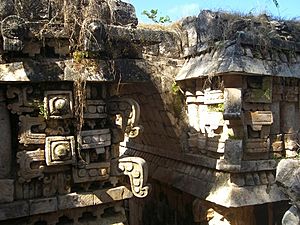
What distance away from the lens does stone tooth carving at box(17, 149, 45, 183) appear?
404 centimetres

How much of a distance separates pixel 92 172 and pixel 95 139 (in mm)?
394

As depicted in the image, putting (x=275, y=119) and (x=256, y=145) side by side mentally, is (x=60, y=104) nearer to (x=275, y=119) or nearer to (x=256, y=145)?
(x=256, y=145)

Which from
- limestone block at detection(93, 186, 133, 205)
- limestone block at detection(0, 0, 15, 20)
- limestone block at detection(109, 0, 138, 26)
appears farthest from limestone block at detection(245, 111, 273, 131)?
limestone block at detection(0, 0, 15, 20)

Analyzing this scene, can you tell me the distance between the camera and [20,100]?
408 cm

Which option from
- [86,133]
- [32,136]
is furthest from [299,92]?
[32,136]

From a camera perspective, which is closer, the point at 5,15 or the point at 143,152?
the point at 5,15

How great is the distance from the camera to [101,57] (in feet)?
14.5

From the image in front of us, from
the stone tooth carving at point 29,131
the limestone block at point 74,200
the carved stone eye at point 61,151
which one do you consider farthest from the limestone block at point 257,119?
the stone tooth carving at point 29,131

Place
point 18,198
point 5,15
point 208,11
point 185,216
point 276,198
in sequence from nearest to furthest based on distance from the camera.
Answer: point 5,15, point 18,198, point 276,198, point 208,11, point 185,216

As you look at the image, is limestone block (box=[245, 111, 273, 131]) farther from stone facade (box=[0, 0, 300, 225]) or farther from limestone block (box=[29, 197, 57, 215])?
limestone block (box=[29, 197, 57, 215])

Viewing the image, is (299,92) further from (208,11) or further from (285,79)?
(208,11)

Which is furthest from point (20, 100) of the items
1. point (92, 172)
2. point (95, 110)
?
Answer: point (92, 172)

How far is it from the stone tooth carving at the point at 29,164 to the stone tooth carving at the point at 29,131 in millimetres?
121

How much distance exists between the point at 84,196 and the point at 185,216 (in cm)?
286
